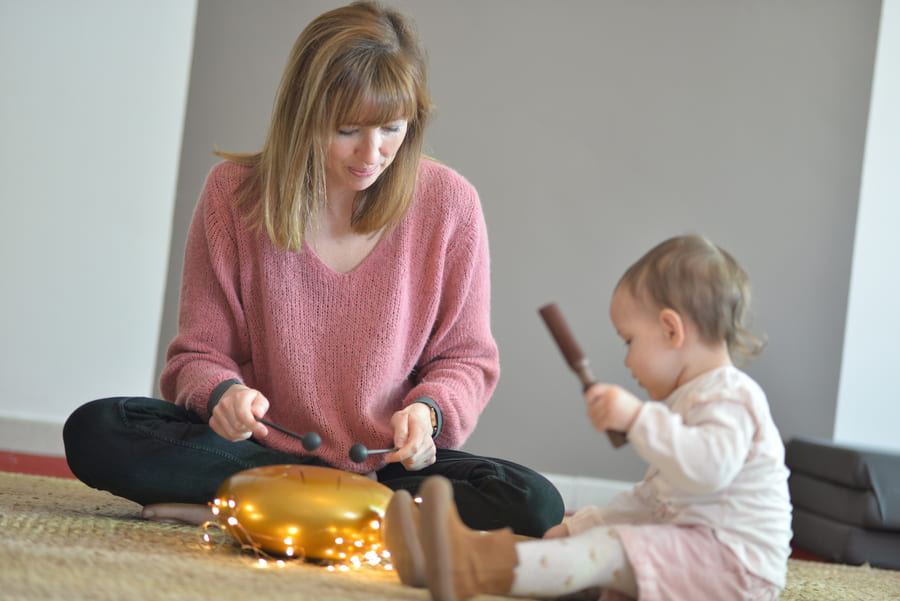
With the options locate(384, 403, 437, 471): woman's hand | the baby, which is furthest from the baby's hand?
locate(384, 403, 437, 471): woman's hand

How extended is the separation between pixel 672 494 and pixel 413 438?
0.36 meters

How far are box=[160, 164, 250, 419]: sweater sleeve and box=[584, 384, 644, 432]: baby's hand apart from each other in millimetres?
640

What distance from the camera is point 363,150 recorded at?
1.24 metres

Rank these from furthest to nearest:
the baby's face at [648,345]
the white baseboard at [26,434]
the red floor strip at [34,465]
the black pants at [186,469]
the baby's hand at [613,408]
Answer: the white baseboard at [26,434]
the red floor strip at [34,465]
the black pants at [186,469]
the baby's face at [648,345]
the baby's hand at [613,408]

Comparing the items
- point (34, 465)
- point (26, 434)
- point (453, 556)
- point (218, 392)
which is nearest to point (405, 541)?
point (453, 556)

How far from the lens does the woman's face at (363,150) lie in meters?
1.24

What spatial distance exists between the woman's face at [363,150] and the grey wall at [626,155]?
1169mm

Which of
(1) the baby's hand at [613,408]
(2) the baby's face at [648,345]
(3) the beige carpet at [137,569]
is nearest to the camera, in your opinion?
(3) the beige carpet at [137,569]

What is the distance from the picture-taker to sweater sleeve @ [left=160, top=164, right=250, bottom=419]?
136 centimetres

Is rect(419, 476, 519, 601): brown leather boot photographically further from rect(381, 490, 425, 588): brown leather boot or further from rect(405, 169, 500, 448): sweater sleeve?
rect(405, 169, 500, 448): sweater sleeve

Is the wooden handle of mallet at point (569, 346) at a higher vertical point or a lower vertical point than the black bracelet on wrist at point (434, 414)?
higher

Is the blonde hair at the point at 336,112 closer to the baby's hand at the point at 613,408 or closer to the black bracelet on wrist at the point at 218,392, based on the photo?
the black bracelet on wrist at the point at 218,392

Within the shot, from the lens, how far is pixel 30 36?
233 centimetres

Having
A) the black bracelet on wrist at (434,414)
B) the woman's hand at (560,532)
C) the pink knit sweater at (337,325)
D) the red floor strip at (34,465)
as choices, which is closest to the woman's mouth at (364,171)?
the pink knit sweater at (337,325)
